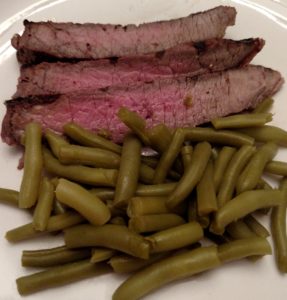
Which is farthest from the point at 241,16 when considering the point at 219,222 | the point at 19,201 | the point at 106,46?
the point at 19,201

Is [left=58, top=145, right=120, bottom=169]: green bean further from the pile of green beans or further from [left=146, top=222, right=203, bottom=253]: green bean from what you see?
[left=146, top=222, right=203, bottom=253]: green bean

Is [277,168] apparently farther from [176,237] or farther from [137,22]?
[137,22]

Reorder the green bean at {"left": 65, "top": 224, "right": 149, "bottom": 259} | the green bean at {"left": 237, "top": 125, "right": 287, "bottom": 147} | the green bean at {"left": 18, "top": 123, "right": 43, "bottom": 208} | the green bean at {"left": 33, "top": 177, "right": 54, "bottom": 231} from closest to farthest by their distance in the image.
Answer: the green bean at {"left": 65, "top": 224, "right": 149, "bottom": 259} < the green bean at {"left": 33, "top": 177, "right": 54, "bottom": 231} < the green bean at {"left": 18, "top": 123, "right": 43, "bottom": 208} < the green bean at {"left": 237, "top": 125, "right": 287, "bottom": 147}

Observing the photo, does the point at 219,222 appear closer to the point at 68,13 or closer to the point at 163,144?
the point at 163,144

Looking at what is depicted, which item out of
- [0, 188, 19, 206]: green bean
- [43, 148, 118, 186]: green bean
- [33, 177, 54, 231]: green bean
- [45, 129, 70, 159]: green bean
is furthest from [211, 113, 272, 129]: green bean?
[0, 188, 19, 206]: green bean

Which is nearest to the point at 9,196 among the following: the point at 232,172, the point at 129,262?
the point at 129,262

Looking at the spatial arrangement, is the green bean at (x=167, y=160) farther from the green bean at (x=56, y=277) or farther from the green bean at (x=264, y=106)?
the green bean at (x=264, y=106)

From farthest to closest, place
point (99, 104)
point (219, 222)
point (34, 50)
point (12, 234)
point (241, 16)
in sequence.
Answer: point (241, 16) → point (34, 50) → point (99, 104) → point (12, 234) → point (219, 222)
